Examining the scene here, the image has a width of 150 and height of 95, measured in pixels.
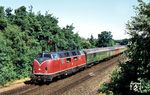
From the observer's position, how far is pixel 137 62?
1523cm

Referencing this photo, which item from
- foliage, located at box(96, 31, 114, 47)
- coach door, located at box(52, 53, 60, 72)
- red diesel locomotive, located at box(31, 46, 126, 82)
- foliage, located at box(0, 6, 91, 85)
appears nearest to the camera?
red diesel locomotive, located at box(31, 46, 126, 82)

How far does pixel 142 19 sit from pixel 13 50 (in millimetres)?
26196

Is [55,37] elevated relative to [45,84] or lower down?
elevated

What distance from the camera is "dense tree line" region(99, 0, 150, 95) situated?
46.8 ft

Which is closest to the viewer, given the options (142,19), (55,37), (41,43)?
(142,19)

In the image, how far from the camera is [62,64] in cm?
3703

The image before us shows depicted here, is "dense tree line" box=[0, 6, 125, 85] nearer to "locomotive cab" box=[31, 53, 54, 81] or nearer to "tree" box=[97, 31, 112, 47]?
"locomotive cab" box=[31, 53, 54, 81]

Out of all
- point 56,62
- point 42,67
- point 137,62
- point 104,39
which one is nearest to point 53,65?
point 56,62

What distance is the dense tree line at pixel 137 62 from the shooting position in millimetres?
14258

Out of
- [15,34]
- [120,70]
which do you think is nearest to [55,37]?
[15,34]

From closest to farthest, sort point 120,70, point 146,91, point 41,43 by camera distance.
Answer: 1. point 146,91
2. point 120,70
3. point 41,43

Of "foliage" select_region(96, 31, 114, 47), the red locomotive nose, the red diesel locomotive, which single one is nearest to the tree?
"foliage" select_region(96, 31, 114, 47)

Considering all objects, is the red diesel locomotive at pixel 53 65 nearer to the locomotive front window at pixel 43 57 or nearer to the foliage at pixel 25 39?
the locomotive front window at pixel 43 57

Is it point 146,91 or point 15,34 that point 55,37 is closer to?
point 15,34
